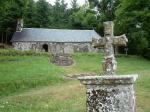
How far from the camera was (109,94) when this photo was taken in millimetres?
5402

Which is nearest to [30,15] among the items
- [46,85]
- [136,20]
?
[136,20]

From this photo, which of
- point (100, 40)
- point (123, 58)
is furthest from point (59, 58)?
point (100, 40)

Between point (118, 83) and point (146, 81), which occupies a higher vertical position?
point (118, 83)

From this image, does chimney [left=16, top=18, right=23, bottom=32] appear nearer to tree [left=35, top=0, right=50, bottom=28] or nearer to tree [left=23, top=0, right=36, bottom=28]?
tree [left=23, top=0, right=36, bottom=28]

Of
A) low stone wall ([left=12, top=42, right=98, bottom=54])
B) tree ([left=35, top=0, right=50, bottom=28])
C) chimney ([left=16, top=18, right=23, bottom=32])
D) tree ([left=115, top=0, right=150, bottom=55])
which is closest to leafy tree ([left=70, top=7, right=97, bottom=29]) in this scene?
tree ([left=35, top=0, right=50, bottom=28])

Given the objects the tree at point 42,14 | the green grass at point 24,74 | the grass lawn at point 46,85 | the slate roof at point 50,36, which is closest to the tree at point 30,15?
the tree at point 42,14

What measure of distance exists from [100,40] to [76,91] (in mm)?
14524

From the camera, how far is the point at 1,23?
204 ft

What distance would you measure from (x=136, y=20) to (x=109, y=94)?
44073 mm

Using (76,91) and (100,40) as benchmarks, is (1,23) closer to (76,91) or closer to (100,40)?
(76,91)

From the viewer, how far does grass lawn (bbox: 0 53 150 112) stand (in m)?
17.3

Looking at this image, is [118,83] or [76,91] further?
[76,91]

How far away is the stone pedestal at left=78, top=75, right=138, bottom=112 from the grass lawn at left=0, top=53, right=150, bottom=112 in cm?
1040

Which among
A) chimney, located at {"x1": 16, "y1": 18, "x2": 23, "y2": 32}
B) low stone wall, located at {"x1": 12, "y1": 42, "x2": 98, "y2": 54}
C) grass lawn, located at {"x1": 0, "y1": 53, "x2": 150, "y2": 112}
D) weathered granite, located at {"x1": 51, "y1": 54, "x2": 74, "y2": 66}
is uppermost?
chimney, located at {"x1": 16, "y1": 18, "x2": 23, "y2": 32}
